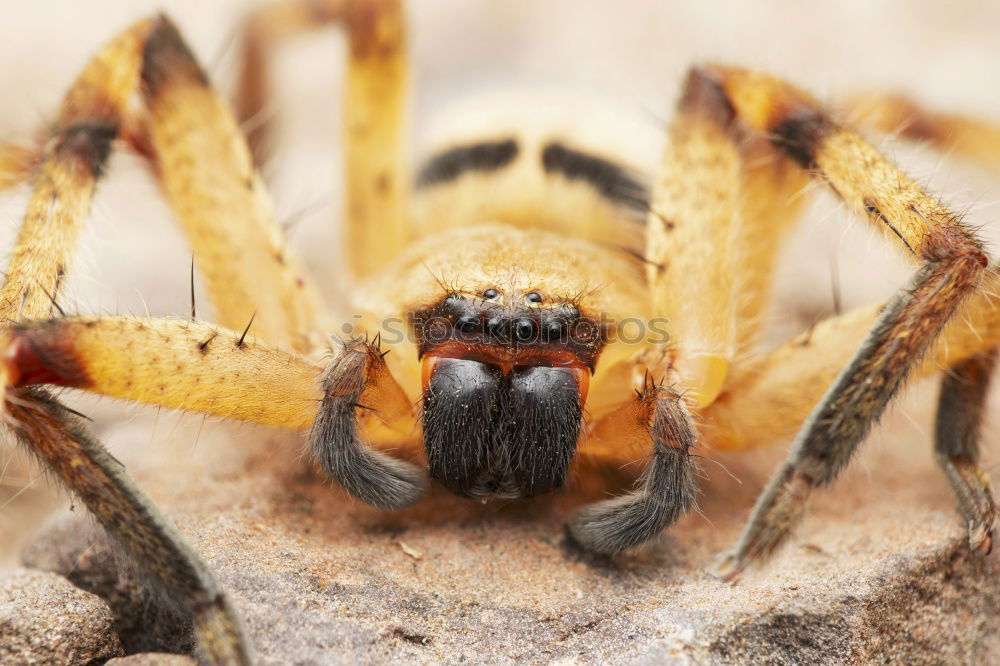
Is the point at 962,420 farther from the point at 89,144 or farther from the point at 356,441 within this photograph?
the point at 89,144

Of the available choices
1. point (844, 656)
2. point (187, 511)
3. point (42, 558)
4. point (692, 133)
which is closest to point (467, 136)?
point (692, 133)

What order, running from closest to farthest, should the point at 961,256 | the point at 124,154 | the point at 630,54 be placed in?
1. the point at 961,256
2. the point at 124,154
3. the point at 630,54

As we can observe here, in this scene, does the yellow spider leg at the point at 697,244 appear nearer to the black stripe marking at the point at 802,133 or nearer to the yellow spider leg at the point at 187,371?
the black stripe marking at the point at 802,133

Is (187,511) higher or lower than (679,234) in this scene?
lower

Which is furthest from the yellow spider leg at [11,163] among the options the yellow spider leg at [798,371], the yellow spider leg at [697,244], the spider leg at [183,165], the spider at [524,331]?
the yellow spider leg at [798,371]

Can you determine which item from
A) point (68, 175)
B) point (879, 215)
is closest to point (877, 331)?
point (879, 215)

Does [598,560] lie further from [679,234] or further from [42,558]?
[42,558]
